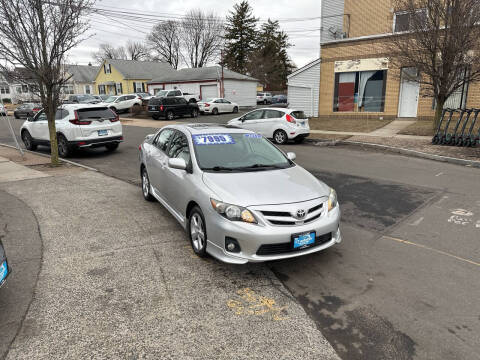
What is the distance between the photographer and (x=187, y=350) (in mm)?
2883

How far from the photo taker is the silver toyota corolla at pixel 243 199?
3.79 meters

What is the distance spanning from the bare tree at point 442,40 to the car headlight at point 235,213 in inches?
488

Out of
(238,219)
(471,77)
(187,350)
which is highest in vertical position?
(471,77)

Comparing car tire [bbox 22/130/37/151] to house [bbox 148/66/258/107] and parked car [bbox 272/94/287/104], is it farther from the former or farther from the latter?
parked car [bbox 272/94/287/104]

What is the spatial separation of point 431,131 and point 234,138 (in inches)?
517

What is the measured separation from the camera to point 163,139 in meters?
6.16

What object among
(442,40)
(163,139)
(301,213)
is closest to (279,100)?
(442,40)

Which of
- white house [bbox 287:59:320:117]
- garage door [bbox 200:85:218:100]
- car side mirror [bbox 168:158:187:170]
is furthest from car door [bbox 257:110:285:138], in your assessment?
garage door [bbox 200:85:218:100]

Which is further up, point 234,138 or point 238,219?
point 234,138

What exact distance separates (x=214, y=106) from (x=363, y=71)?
1261 centimetres

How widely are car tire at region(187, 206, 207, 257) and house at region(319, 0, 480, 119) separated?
709 inches

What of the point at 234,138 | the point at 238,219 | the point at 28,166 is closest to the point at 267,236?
the point at 238,219

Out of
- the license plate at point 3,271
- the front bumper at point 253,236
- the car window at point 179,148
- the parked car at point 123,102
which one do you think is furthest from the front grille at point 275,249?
the parked car at point 123,102

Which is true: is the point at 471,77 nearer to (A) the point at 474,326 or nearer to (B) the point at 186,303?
(A) the point at 474,326
